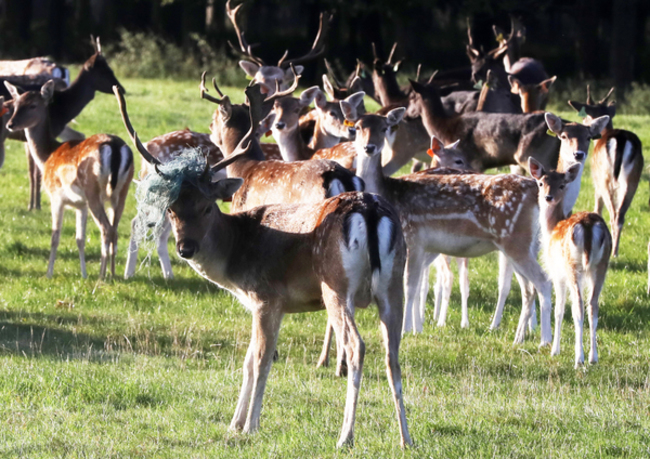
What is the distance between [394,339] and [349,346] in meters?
0.20

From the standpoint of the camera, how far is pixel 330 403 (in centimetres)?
511

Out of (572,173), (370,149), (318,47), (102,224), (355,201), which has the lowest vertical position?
(102,224)

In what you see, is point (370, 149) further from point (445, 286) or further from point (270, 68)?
point (270, 68)

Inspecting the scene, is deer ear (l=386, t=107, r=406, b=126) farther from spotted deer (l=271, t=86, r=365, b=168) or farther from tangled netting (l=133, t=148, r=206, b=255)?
tangled netting (l=133, t=148, r=206, b=255)

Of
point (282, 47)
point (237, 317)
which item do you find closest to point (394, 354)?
point (237, 317)

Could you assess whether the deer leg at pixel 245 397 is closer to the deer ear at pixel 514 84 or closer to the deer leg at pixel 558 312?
the deer leg at pixel 558 312

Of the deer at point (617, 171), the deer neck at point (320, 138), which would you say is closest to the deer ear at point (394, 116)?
the deer neck at point (320, 138)

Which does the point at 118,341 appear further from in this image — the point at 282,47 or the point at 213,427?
the point at 282,47

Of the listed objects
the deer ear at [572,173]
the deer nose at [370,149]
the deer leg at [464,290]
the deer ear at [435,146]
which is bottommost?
the deer leg at [464,290]

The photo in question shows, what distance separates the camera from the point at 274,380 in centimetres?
561

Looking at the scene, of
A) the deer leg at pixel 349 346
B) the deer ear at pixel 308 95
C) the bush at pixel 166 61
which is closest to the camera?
the deer leg at pixel 349 346

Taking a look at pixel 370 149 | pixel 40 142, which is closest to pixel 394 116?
pixel 370 149

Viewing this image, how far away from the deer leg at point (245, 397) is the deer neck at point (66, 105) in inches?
269

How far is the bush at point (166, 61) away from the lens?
23422mm
